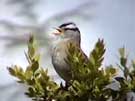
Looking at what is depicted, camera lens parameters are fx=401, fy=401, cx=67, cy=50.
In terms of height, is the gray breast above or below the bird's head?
below

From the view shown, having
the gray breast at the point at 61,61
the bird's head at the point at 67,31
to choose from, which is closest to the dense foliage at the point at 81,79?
the gray breast at the point at 61,61

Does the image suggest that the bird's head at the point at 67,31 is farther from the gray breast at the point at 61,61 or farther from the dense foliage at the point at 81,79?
the dense foliage at the point at 81,79

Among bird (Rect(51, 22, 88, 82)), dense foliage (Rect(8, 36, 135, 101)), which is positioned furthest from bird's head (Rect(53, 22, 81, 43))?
dense foliage (Rect(8, 36, 135, 101))

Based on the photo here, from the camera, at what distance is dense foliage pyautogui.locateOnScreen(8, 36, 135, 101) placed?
674 millimetres

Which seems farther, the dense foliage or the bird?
the bird

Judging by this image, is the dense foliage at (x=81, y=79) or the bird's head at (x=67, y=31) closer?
the dense foliage at (x=81, y=79)

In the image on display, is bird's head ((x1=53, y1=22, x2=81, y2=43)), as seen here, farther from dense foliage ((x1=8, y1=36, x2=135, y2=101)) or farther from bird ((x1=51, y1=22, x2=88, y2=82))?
dense foliage ((x1=8, y1=36, x2=135, y2=101))

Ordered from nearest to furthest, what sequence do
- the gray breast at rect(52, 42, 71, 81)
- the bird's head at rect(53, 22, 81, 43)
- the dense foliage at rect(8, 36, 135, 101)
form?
the dense foliage at rect(8, 36, 135, 101) → the gray breast at rect(52, 42, 71, 81) → the bird's head at rect(53, 22, 81, 43)

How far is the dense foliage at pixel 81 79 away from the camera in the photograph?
67 centimetres

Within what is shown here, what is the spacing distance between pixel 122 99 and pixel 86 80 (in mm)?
94

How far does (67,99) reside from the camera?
720 millimetres

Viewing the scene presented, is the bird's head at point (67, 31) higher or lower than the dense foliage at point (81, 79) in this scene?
higher

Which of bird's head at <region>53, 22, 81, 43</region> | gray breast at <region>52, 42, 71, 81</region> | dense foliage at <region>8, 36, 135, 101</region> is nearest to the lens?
dense foliage at <region>8, 36, 135, 101</region>

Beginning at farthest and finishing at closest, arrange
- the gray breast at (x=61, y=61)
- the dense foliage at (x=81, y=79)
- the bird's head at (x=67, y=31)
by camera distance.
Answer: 1. the bird's head at (x=67, y=31)
2. the gray breast at (x=61, y=61)
3. the dense foliage at (x=81, y=79)
